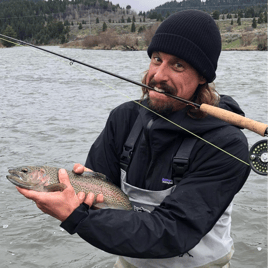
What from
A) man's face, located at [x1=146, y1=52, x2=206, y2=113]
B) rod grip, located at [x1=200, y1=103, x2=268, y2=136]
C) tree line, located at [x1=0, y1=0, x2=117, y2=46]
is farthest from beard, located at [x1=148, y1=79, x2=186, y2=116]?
tree line, located at [x1=0, y1=0, x2=117, y2=46]

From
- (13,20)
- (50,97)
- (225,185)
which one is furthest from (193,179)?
(13,20)

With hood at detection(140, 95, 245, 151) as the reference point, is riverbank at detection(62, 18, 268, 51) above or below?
below

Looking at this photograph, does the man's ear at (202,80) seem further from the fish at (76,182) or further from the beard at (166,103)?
the fish at (76,182)

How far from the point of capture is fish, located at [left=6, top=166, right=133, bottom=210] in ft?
6.93

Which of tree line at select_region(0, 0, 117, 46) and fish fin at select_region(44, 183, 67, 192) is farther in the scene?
tree line at select_region(0, 0, 117, 46)

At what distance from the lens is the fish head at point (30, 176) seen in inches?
82.2

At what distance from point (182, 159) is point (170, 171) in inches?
5.2

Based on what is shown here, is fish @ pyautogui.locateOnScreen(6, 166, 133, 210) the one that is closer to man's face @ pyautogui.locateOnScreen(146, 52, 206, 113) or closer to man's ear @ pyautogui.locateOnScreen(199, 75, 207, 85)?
man's face @ pyautogui.locateOnScreen(146, 52, 206, 113)

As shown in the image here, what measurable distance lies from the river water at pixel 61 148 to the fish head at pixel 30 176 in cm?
92

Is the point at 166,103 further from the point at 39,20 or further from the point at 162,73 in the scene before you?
the point at 39,20

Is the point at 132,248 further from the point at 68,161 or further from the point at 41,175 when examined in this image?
the point at 68,161

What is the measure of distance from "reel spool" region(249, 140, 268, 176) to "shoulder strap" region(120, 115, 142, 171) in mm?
705

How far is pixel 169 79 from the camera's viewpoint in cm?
224

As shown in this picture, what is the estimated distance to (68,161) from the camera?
739 centimetres
